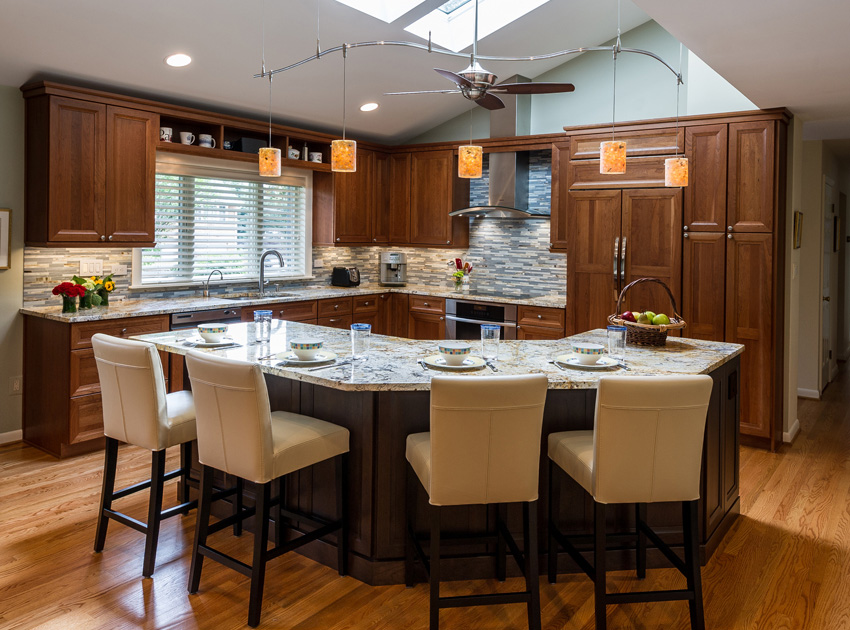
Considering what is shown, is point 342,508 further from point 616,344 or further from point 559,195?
point 559,195

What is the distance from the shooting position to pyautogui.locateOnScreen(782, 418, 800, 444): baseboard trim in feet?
16.4

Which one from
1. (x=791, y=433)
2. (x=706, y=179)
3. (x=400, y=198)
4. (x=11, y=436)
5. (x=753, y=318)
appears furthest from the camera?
(x=400, y=198)

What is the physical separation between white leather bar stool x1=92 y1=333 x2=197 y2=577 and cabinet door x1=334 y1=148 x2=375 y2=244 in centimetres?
376

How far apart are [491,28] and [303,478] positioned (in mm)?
3837

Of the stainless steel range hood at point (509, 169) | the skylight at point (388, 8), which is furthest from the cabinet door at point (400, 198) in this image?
the skylight at point (388, 8)

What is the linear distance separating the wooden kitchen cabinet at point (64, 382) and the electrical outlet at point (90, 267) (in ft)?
1.61

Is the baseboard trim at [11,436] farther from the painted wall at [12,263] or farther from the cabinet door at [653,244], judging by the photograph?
the cabinet door at [653,244]

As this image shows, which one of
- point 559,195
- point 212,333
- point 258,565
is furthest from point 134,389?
point 559,195

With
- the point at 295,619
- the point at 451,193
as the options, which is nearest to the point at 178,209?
the point at 451,193

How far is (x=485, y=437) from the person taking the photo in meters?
2.33

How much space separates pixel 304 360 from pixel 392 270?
14.0 ft

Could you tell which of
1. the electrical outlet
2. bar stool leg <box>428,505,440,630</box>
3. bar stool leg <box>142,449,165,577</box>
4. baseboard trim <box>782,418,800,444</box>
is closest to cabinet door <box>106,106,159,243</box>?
the electrical outlet

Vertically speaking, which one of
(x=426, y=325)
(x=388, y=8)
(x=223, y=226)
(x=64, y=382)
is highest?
(x=388, y=8)

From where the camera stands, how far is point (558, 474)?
2.91 m
